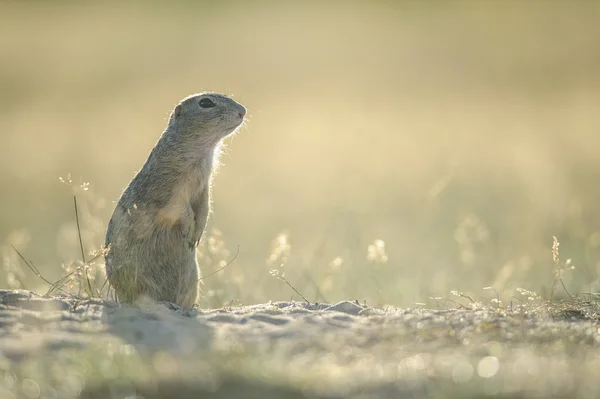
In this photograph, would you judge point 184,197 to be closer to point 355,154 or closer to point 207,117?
point 207,117

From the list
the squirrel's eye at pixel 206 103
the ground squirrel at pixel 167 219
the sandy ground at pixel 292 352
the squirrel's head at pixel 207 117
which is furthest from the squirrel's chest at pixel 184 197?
the sandy ground at pixel 292 352

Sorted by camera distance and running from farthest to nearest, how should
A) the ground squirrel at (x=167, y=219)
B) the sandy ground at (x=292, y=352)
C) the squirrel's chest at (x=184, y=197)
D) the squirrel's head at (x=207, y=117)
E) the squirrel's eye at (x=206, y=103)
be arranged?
1. the squirrel's eye at (x=206, y=103)
2. the squirrel's head at (x=207, y=117)
3. the squirrel's chest at (x=184, y=197)
4. the ground squirrel at (x=167, y=219)
5. the sandy ground at (x=292, y=352)

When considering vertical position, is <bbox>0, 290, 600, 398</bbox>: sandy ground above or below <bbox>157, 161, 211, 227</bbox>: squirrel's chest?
below

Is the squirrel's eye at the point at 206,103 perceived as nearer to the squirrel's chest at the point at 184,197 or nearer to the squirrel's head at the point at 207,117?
the squirrel's head at the point at 207,117

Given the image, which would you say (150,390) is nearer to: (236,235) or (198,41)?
(236,235)

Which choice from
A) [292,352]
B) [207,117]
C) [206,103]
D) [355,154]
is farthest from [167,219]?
[355,154]

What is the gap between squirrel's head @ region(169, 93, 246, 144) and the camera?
9.31 meters

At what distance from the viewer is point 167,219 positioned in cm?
848

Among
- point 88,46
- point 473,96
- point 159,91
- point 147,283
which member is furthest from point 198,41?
point 147,283

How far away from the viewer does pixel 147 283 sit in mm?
8297

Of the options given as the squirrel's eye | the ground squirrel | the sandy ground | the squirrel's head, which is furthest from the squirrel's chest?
the sandy ground

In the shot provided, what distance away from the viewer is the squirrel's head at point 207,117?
9312 millimetres

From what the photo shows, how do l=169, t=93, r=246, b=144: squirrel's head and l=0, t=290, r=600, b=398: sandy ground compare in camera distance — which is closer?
l=0, t=290, r=600, b=398: sandy ground

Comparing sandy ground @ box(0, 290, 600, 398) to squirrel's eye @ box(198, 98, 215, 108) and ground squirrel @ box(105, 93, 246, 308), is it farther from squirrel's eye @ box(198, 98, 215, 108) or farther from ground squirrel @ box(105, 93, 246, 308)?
squirrel's eye @ box(198, 98, 215, 108)
